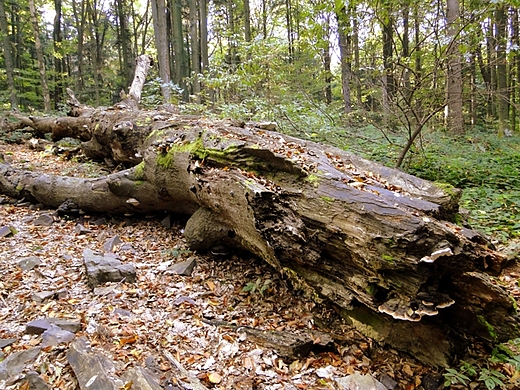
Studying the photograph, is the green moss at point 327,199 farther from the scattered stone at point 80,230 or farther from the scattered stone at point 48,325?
the scattered stone at point 80,230

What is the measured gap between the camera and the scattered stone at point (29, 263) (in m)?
3.96

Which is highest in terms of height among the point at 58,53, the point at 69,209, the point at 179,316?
the point at 58,53

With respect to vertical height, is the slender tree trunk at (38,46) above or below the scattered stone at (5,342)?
above

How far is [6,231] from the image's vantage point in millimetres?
4762

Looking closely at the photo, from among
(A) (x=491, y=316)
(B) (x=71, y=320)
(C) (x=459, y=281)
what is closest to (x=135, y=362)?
(B) (x=71, y=320)

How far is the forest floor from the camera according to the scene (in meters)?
2.56

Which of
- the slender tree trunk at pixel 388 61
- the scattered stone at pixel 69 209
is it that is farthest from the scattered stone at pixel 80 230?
the slender tree trunk at pixel 388 61

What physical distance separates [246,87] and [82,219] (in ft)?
20.5

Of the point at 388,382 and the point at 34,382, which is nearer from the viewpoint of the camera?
the point at 34,382

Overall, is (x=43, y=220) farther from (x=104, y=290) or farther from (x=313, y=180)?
(x=313, y=180)

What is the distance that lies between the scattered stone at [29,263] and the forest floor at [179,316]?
46 millimetres

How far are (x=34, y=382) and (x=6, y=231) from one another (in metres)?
3.38

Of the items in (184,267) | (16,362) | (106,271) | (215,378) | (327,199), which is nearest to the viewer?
(16,362)

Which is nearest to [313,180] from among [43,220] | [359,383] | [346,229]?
[346,229]
